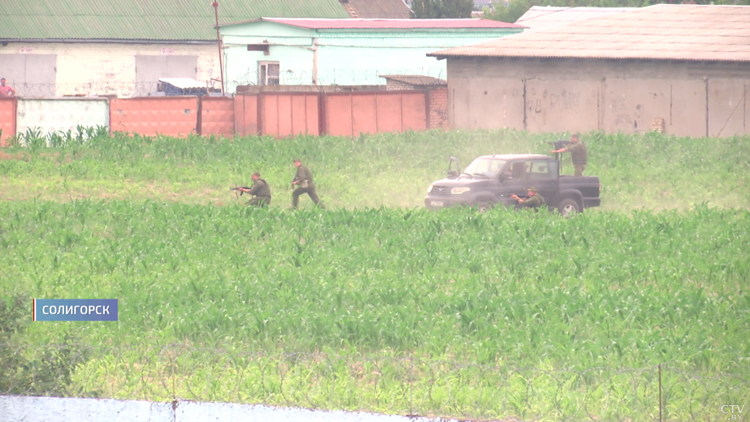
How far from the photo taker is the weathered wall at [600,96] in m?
38.0

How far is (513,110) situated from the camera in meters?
40.8

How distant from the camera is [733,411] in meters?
9.89

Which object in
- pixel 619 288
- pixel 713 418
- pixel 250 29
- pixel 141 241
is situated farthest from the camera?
pixel 250 29

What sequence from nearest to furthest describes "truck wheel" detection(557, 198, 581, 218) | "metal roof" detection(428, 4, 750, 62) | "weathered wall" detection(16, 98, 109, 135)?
1. "truck wheel" detection(557, 198, 581, 218)
2. "weathered wall" detection(16, 98, 109, 135)
3. "metal roof" detection(428, 4, 750, 62)

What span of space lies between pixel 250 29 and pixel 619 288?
3691 cm

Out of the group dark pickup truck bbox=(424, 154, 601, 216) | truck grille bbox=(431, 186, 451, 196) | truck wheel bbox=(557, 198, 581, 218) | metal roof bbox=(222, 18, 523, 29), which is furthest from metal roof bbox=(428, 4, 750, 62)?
truck grille bbox=(431, 186, 451, 196)

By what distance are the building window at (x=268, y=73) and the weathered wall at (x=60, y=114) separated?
1520cm

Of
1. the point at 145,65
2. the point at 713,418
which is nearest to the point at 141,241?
the point at 713,418

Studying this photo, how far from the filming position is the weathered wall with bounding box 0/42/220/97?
54.8 metres

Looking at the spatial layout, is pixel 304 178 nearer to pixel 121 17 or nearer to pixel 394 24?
pixel 394 24

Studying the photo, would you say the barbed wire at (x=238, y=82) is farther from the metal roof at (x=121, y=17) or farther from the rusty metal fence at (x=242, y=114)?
the rusty metal fence at (x=242, y=114)

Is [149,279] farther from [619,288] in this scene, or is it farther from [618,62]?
[618,62]

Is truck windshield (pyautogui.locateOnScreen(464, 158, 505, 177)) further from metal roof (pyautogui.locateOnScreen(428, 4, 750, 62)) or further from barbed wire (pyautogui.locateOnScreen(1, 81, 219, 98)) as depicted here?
barbed wire (pyautogui.locateOnScreen(1, 81, 219, 98))

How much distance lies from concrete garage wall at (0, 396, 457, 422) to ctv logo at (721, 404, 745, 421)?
281 cm
